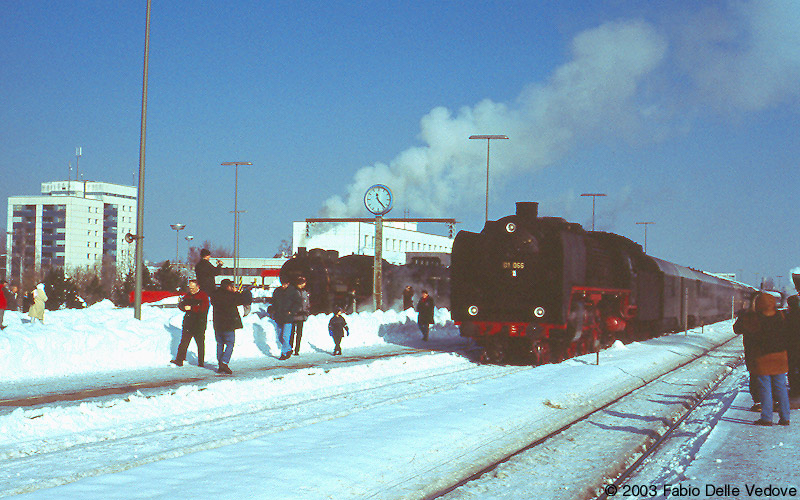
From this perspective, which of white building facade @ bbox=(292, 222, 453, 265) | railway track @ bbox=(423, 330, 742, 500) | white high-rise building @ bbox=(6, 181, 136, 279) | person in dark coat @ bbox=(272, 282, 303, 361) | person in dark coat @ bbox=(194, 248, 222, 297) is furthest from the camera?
white high-rise building @ bbox=(6, 181, 136, 279)

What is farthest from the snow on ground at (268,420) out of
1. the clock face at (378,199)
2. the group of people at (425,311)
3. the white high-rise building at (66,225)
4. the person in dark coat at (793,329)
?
the white high-rise building at (66,225)

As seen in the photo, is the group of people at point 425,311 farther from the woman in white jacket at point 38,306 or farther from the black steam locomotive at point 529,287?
the woman in white jacket at point 38,306

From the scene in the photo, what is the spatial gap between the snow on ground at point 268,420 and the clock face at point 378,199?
9118 millimetres

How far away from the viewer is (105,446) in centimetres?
884

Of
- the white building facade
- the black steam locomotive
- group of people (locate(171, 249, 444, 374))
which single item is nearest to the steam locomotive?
group of people (locate(171, 249, 444, 374))

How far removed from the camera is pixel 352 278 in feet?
138

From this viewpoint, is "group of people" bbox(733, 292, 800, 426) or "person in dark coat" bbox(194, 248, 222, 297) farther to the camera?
"person in dark coat" bbox(194, 248, 222, 297)

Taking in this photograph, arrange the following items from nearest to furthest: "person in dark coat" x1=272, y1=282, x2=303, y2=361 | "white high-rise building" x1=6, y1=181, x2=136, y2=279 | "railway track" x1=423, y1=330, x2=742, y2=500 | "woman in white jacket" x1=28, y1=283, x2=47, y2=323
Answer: "railway track" x1=423, y1=330, x2=742, y2=500
"person in dark coat" x1=272, y1=282, x2=303, y2=361
"woman in white jacket" x1=28, y1=283, x2=47, y2=323
"white high-rise building" x1=6, y1=181, x2=136, y2=279

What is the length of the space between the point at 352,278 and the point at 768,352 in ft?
105

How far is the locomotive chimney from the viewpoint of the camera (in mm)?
20453

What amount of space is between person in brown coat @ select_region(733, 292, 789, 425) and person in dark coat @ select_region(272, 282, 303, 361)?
35.2ft

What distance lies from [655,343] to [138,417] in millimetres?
21397

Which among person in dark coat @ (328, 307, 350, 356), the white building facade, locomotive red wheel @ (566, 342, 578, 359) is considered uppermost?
the white building facade

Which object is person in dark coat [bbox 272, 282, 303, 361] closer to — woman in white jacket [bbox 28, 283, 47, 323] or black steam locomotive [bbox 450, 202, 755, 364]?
black steam locomotive [bbox 450, 202, 755, 364]
